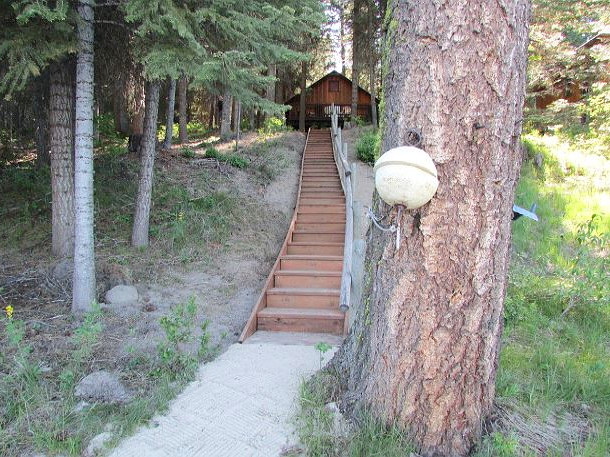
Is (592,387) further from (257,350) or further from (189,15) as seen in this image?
(189,15)

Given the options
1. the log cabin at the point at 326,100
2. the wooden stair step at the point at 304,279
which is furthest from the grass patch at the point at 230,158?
the log cabin at the point at 326,100

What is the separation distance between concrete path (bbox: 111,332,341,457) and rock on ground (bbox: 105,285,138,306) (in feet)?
8.23

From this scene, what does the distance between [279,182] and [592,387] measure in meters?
9.16

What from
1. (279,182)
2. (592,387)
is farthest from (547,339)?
(279,182)

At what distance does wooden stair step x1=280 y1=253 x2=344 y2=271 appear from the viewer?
24.3 feet

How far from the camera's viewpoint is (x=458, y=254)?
2.37 meters

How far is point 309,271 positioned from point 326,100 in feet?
77.6

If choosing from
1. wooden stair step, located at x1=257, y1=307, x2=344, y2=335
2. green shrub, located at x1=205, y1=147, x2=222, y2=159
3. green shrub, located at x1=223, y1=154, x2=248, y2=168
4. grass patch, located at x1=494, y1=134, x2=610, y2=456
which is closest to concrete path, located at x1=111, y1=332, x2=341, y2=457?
grass patch, located at x1=494, y1=134, x2=610, y2=456

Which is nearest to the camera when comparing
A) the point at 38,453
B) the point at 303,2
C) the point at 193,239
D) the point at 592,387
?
the point at 38,453

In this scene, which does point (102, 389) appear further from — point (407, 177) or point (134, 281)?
point (134, 281)

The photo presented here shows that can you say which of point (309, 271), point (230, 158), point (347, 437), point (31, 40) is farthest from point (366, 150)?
point (347, 437)

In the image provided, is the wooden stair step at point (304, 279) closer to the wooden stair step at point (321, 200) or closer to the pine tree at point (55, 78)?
the wooden stair step at point (321, 200)

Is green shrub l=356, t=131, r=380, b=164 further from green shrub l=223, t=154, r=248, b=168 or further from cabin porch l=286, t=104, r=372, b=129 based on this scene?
cabin porch l=286, t=104, r=372, b=129

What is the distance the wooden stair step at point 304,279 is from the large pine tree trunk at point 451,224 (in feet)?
14.4
